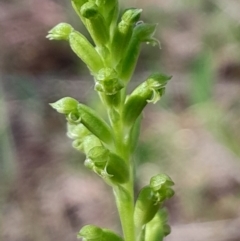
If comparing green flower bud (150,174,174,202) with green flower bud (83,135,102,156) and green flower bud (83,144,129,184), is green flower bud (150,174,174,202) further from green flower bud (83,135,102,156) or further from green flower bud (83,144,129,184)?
green flower bud (83,135,102,156)

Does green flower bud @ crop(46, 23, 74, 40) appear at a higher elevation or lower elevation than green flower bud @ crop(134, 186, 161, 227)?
higher

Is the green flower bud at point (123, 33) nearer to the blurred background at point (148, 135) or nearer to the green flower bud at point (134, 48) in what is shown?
the green flower bud at point (134, 48)

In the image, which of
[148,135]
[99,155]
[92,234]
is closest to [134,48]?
[99,155]

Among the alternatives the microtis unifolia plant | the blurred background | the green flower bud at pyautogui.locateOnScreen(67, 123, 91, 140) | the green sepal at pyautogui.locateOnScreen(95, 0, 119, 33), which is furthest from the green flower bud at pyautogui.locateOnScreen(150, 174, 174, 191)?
the blurred background

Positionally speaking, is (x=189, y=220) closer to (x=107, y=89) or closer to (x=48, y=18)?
(x=107, y=89)

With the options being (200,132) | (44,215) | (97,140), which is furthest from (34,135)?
(97,140)

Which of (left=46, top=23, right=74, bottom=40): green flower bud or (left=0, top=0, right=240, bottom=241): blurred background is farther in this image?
(left=0, top=0, right=240, bottom=241): blurred background

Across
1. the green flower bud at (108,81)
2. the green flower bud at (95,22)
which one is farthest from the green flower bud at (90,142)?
the green flower bud at (95,22)
